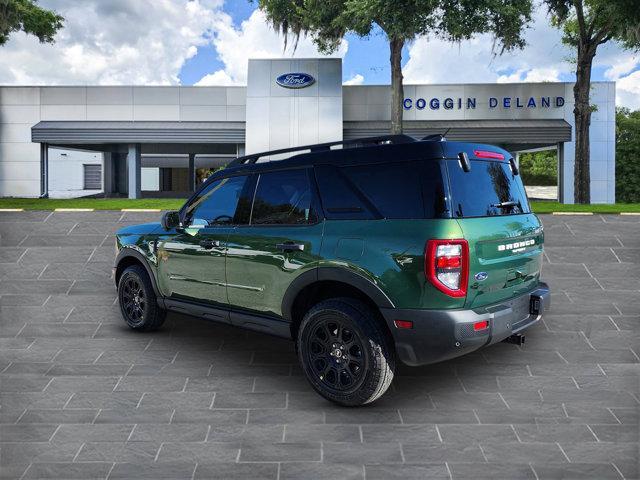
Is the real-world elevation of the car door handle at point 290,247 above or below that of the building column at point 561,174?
below

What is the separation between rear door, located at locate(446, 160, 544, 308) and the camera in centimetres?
Result: 409

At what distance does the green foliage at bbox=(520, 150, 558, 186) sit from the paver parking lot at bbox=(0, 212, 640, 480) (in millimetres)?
46488

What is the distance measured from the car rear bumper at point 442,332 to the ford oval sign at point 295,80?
2234 centimetres

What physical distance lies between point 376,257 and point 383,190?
0.52m

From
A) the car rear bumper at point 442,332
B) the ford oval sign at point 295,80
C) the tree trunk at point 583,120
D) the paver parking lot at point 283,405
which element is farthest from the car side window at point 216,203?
the ford oval sign at point 295,80

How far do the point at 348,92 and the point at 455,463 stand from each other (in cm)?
2511

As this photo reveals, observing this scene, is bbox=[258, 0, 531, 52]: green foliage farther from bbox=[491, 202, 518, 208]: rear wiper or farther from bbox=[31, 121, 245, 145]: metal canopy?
bbox=[491, 202, 518, 208]: rear wiper

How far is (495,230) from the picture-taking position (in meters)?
4.29

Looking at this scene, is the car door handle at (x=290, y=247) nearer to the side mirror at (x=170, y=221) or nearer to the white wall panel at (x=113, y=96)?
the side mirror at (x=170, y=221)

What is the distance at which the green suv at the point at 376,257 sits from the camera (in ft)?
13.1

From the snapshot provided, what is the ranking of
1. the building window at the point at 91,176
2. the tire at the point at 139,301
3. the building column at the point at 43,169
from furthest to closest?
the building window at the point at 91,176, the building column at the point at 43,169, the tire at the point at 139,301

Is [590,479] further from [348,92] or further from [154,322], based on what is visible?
[348,92]

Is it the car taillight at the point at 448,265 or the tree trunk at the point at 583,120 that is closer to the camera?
the car taillight at the point at 448,265

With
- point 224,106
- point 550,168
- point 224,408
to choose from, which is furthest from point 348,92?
point 550,168
